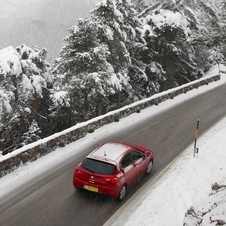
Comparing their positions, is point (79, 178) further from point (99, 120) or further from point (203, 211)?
point (99, 120)

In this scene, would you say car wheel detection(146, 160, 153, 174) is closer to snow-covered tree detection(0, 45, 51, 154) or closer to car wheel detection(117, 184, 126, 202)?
car wheel detection(117, 184, 126, 202)

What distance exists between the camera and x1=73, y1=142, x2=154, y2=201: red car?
9961 mm

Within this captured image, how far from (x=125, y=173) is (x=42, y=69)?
19.3 m

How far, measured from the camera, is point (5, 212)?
989 cm

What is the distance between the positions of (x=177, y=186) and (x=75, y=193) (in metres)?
3.68

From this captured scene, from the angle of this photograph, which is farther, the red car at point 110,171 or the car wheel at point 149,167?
the car wheel at point 149,167

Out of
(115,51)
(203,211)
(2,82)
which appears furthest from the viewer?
(115,51)

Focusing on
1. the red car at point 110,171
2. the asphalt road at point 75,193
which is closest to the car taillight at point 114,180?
the red car at point 110,171

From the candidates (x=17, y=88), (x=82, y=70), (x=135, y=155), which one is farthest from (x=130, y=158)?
(x=17, y=88)

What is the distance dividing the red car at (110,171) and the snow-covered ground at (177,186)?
2.28ft

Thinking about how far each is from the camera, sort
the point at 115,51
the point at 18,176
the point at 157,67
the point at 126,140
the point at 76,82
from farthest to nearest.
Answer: the point at 157,67 < the point at 115,51 < the point at 76,82 < the point at 126,140 < the point at 18,176

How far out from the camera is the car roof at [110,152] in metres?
10.5

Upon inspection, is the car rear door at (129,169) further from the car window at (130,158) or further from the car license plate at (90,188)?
the car license plate at (90,188)

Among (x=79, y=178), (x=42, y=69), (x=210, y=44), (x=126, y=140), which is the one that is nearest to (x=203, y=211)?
(x=79, y=178)
